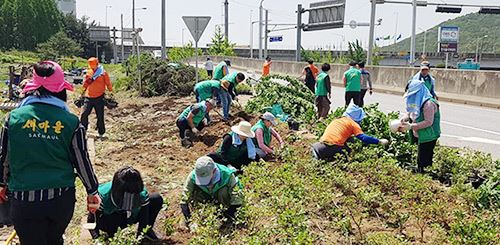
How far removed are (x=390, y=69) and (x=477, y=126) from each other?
13.1 meters

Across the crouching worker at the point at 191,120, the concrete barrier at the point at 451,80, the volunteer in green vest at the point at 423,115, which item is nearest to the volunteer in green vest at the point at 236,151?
the volunteer in green vest at the point at 423,115

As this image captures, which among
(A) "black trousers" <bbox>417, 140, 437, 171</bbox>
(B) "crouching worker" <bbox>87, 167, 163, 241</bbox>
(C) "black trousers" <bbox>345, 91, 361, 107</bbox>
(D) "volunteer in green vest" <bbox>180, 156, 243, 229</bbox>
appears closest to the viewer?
(B) "crouching worker" <bbox>87, 167, 163, 241</bbox>

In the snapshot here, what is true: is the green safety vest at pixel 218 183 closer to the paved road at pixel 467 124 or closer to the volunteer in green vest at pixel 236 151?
the volunteer in green vest at pixel 236 151

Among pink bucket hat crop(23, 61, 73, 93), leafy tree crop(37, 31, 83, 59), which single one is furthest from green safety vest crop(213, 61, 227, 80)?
A: leafy tree crop(37, 31, 83, 59)

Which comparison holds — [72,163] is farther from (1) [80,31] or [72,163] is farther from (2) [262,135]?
(1) [80,31]

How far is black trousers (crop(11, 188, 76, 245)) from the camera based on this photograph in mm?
3766

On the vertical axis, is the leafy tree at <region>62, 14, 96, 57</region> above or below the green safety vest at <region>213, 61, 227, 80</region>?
above

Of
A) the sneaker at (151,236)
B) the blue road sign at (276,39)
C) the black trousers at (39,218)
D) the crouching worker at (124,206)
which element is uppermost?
the blue road sign at (276,39)

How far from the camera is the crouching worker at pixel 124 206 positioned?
512 cm

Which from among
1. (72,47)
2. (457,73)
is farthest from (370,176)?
(72,47)

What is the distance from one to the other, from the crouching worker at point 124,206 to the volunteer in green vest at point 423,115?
136 inches

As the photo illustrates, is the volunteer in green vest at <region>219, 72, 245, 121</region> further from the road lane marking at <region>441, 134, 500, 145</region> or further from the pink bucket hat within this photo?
the pink bucket hat

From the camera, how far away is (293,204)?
5.60 m

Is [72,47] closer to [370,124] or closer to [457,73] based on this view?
[457,73]
